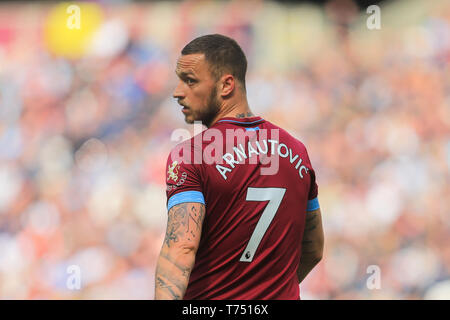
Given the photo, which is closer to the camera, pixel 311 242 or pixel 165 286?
pixel 165 286

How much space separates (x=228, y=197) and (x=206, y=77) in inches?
19.0

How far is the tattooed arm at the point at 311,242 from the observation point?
2615 mm

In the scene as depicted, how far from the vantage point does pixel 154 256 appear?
6320mm

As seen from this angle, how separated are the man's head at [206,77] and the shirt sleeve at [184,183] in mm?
268

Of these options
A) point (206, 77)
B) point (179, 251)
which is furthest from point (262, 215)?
point (206, 77)

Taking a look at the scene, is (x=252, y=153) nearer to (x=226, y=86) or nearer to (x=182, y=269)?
(x=226, y=86)

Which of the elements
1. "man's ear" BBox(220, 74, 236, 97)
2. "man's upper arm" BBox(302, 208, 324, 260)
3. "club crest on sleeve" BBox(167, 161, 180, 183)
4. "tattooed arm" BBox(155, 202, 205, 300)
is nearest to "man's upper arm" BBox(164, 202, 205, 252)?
"tattooed arm" BBox(155, 202, 205, 300)

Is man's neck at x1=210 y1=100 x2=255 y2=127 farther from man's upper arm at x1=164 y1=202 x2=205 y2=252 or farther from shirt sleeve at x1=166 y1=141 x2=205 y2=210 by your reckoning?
man's upper arm at x1=164 y1=202 x2=205 y2=252

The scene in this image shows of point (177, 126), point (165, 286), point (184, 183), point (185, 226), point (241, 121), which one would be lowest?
point (165, 286)

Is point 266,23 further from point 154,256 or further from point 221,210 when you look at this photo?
point 221,210

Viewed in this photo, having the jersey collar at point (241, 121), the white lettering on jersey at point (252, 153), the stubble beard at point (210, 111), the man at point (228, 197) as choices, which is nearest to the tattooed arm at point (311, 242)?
the man at point (228, 197)

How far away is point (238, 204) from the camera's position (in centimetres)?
226

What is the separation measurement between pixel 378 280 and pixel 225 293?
422 centimetres

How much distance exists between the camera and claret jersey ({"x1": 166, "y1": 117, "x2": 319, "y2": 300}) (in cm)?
222
